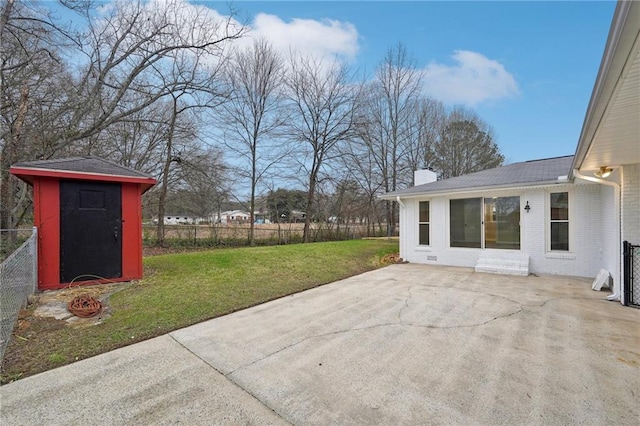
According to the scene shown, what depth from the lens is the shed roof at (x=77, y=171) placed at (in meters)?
4.56

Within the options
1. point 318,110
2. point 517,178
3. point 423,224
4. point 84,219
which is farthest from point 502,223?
point 318,110

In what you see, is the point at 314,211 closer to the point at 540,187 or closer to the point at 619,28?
the point at 540,187

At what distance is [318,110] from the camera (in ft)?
53.7

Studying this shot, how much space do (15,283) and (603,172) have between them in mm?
8615

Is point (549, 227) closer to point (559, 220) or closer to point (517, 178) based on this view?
point (559, 220)

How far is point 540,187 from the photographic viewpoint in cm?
677

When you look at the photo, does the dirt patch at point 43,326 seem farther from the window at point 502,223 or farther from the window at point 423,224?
the window at point 502,223

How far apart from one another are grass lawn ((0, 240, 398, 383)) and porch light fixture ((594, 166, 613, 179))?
4.93 meters

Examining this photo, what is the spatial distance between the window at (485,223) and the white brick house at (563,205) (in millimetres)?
23

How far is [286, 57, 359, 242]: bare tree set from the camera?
16125 millimetres

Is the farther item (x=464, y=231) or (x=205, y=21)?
(x=205, y=21)

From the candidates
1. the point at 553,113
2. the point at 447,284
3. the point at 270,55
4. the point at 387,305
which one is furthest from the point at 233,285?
the point at 270,55

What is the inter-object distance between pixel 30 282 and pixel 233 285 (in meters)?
2.95

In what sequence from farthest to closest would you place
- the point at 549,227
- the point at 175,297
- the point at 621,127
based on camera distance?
1. the point at 549,227
2. the point at 175,297
3. the point at 621,127
